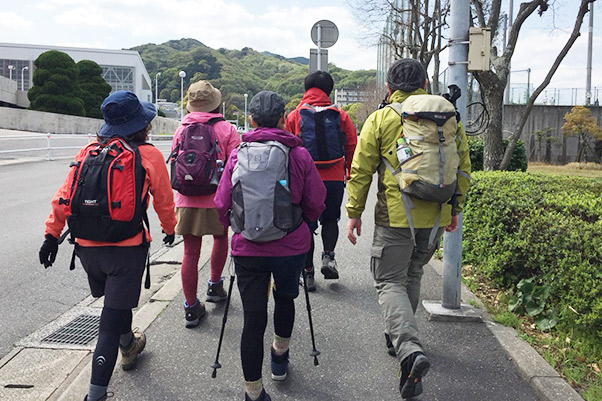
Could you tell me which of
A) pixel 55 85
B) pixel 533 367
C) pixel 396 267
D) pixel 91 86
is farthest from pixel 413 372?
pixel 91 86

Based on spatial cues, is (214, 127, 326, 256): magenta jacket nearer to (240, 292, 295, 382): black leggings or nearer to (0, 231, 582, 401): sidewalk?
(240, 292, 295, 382): black leggings

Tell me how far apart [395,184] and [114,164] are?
166 centimetres

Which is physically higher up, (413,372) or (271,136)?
(271,136)

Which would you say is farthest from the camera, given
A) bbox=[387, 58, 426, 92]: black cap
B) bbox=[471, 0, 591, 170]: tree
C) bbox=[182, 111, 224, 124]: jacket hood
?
bbox=[471, 0, 591, 170]: tree

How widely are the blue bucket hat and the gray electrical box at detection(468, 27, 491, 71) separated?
2548 millimetres

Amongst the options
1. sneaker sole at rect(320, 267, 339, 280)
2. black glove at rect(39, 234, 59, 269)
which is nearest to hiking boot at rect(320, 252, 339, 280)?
sneaker sole at rect(320, 267, 339, 280)

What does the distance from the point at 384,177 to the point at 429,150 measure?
37 cm

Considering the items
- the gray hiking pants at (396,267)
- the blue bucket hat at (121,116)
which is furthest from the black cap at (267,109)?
the gray hiking pants at (396,267)

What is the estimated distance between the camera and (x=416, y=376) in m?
2.83

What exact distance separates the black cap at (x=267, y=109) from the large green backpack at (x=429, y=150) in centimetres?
78

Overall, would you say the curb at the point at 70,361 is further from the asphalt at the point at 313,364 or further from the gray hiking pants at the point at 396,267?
the gray hiking pants at the point at 396,267

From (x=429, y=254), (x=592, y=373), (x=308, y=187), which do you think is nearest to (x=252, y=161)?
(x=308, y=187)

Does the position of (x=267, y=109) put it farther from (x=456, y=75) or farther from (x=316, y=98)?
(x=456, y=75)

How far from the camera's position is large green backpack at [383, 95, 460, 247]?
10.1 ft
